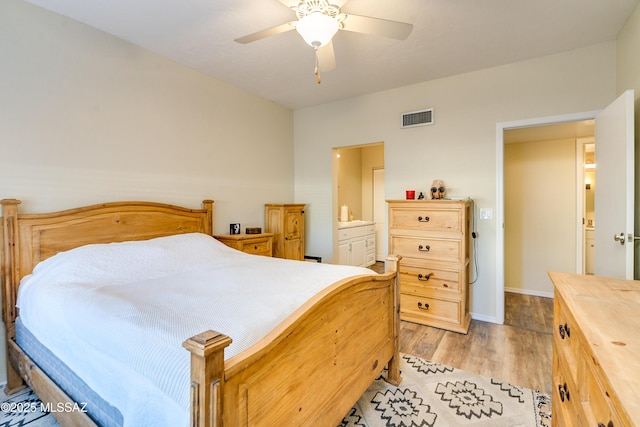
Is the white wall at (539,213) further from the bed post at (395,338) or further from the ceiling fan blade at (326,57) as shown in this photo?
the ceiling fan blade at (326,57)

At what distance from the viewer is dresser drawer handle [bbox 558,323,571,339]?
116 centimetres

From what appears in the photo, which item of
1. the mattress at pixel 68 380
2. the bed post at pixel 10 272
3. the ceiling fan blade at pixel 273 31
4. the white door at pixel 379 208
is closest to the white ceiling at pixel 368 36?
the ceiling fan blade at pixel 273 31

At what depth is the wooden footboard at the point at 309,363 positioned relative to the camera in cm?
78

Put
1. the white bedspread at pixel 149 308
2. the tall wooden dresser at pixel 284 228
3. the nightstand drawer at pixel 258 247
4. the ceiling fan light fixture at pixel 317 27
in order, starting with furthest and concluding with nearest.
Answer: the tall wooden dresser at pixel 284 228
the nightstand drawer at pixel 258 247
the ceiling fan light fixture at pixel 317 27
the white bedspread at pixel 149 308

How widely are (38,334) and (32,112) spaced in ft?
5.02

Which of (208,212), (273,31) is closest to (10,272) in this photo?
(208,212)

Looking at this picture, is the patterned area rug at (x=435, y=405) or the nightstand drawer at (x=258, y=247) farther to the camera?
the nightstand drawer at (x=258, y=247)

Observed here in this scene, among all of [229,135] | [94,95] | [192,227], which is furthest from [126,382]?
[229,135]

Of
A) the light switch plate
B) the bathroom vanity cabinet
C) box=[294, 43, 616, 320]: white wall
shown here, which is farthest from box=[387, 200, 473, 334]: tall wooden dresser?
the bathroom vanity cabinet

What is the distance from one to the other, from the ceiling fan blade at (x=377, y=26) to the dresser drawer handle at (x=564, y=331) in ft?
5.41

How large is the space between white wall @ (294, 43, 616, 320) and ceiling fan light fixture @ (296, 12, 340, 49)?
6.78 feet

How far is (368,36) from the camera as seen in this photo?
2465 millimetres

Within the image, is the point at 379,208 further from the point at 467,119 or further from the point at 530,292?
the point at 467,119

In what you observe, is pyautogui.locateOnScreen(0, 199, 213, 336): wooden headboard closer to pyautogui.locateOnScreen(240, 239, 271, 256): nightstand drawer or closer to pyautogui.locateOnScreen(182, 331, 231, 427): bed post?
pyautogui.locateOnScreen(240, 239, 271, 256): nightstand drawer
